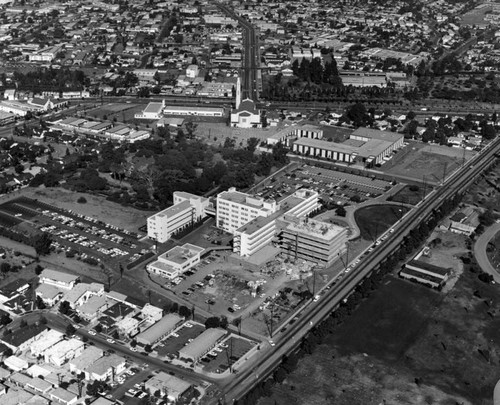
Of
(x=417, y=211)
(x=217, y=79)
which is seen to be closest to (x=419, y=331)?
(x=417, y=211)

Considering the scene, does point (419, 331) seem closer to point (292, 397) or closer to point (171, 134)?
point (292, 397)

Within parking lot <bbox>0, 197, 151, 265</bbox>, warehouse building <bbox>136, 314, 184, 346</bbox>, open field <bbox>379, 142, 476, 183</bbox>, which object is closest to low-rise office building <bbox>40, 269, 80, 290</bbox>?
parking lot <bbox>0, 197, 151, 265</bbox>

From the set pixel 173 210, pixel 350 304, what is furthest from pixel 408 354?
pixel 173 210

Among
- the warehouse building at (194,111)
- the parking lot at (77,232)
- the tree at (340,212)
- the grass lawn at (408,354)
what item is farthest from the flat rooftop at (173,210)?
the warehouse building at (194,111)

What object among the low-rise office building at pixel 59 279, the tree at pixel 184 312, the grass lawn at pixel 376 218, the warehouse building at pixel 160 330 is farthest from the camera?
the grass lawn at pixel 376 218

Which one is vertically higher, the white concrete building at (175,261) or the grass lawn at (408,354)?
the white concrete building at (175,261)

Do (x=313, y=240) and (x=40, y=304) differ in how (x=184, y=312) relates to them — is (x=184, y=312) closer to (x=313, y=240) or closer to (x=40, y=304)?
(x=40, y=304)

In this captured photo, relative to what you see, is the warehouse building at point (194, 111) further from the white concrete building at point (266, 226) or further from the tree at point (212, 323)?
the tree at point (212, 323)

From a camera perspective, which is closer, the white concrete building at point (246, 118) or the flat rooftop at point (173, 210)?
the flat rooftop at point (173, 210)
